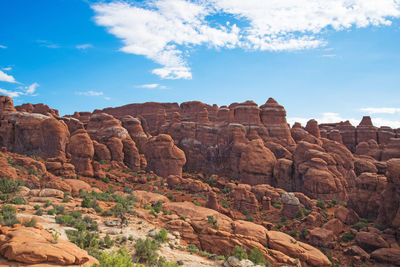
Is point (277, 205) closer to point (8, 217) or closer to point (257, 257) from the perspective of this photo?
point (257, 257)

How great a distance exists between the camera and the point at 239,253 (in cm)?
1330

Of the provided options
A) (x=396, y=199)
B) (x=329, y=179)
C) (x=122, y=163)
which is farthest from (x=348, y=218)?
(x=122, y=163)

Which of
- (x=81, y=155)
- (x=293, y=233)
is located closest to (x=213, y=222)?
(x=293, y=233)

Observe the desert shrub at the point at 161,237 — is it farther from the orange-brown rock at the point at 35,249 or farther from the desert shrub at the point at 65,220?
the orange-brown rock at the point at 35,249

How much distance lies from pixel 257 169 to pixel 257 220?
1430 cm

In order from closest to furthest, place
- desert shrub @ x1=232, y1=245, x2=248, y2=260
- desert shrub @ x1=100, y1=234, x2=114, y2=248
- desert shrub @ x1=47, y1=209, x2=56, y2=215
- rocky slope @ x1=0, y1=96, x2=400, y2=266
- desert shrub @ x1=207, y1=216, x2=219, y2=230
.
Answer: desert shrub @ x1=100, y1=234, x2=114, y2=248, desert shrub @ x1=232, y1=245, x2=248, y2=260, desert shrub @ x1=47, y1=209, x2=56, y2=215, rocky slope @ x1=0, y1=96, x2=400, y2=266, desert shrub @ x1=207, y1=216, x2=219, y2=230

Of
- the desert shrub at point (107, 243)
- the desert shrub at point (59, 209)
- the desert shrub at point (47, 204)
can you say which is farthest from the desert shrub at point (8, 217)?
the desert shrub at point (107, 243)

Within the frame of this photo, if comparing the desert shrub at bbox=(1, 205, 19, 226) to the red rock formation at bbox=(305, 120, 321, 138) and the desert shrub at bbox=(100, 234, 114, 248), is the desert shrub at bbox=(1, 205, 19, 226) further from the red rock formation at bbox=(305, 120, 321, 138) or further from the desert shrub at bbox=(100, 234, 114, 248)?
the red rock formation at bbox=(305, 120, 321, 138)

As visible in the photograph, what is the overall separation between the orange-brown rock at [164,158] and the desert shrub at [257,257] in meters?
24.9

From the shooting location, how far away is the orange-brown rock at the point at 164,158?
37.8 meters

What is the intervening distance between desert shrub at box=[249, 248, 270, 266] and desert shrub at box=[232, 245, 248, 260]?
0.49 metres

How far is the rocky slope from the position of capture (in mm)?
15375

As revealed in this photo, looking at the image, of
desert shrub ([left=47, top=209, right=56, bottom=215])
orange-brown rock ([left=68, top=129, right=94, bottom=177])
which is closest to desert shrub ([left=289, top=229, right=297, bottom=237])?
desert shrub ([left=47, top=209, right=56, bottom=215])

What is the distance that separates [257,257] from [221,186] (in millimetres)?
25865
